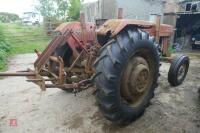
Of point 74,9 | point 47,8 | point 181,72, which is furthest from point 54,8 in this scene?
point 181,72

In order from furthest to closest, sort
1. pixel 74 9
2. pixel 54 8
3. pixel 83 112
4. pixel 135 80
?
pixel 54 8, pixel 74 9, pixel 83 112, pixel 135 80

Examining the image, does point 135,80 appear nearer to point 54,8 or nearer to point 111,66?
point 111,66

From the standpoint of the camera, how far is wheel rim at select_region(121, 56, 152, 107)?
3.22 meters

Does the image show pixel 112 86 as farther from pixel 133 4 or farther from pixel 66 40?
pixel 133 4

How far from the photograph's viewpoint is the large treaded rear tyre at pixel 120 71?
2875mm

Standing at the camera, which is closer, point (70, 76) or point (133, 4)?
point (70, 76)

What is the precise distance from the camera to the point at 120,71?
2938 mm

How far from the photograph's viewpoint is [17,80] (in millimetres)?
6465

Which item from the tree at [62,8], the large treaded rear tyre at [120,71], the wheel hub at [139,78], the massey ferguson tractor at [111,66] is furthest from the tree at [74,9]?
the wheel hub at [139,78]

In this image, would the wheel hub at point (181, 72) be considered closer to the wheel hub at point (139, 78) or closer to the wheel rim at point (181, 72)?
the wheel rim at point (181, 72)

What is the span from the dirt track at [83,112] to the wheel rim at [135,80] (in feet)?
1.44

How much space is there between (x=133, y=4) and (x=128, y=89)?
38.9 feet

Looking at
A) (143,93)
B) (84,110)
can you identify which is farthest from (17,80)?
(143,93)

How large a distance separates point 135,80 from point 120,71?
1.42 ft
